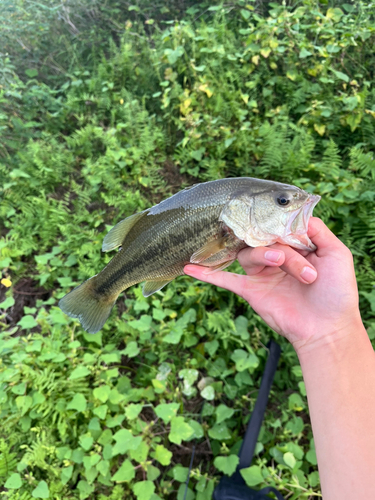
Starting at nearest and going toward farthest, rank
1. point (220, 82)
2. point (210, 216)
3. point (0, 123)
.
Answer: point (210, 216), point (220, 82), point (0, 123)

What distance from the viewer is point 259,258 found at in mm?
1709

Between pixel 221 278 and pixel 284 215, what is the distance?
0.66 m

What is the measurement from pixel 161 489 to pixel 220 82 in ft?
17.1

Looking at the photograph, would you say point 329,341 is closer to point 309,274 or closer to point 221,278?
point 309,274

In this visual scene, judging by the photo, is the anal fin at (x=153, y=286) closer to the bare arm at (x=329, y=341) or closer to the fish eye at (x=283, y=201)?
the bare arm at (x=329, y=341)

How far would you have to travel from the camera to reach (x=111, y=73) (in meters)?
5.77

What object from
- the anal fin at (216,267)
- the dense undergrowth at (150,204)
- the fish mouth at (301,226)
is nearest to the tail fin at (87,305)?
the dense undergrowth at (150,204)

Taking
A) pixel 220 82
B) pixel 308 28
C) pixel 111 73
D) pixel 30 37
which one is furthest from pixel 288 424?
pixel 30 37

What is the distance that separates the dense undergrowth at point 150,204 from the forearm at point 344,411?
1.04 meters

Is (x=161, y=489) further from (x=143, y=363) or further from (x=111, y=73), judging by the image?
(x=111, y=73)

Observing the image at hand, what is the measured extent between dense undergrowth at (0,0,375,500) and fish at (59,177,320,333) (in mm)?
957

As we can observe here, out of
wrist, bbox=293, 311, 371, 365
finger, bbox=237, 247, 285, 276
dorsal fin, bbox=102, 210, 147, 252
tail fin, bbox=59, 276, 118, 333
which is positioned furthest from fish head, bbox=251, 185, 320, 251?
tail fin, bbox=59, 276, 118, 333

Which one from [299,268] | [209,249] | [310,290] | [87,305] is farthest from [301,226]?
[87,305]

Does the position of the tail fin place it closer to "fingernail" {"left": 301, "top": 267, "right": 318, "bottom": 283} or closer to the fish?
the fish
